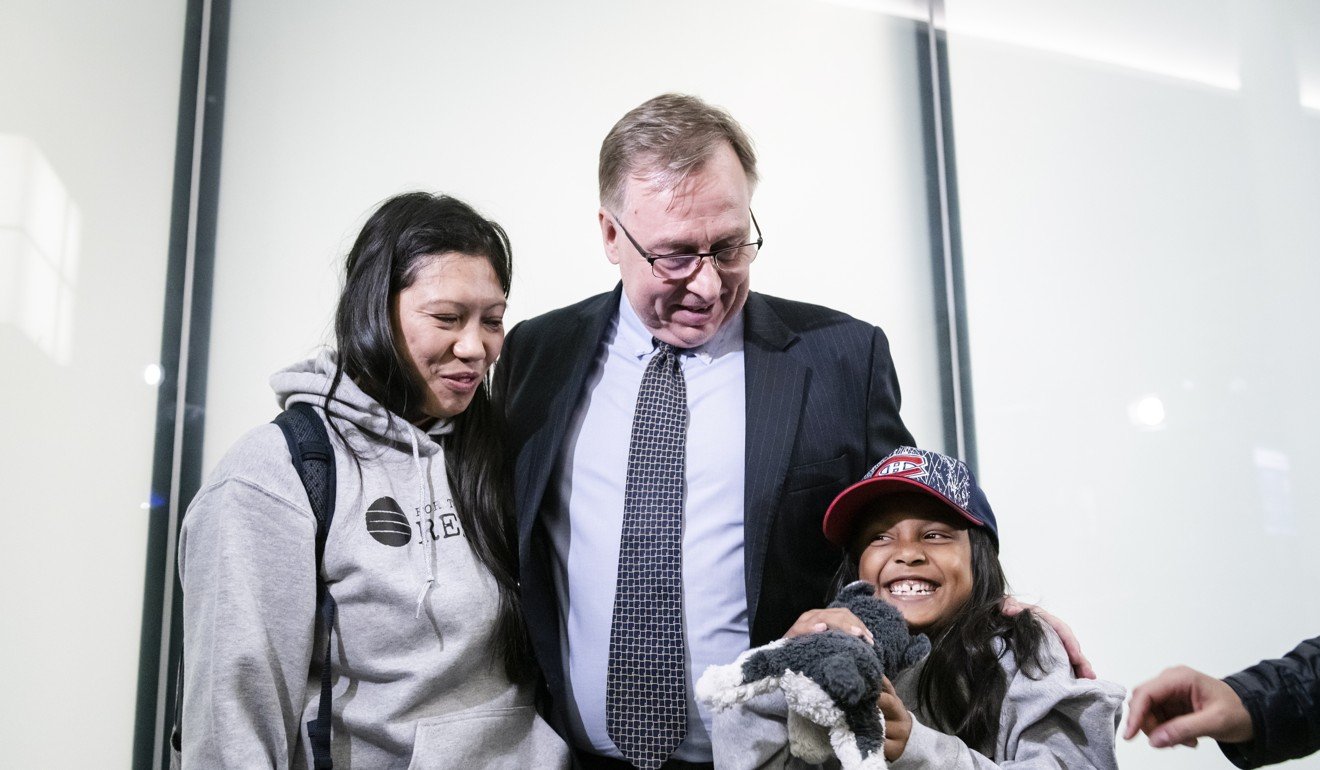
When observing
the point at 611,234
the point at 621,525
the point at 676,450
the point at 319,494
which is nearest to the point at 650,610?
the point at 621,525

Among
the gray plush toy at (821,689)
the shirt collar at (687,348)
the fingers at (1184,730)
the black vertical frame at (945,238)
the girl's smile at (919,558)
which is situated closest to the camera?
the gray plush toy at (821,689)

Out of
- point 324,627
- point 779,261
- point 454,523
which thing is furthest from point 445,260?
point 779,261

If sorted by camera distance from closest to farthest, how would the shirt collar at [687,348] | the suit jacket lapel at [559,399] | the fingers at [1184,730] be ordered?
the fingers at [1184,730] < the suit jacket lapel at [559,399] < the shirt collar at [687,348]

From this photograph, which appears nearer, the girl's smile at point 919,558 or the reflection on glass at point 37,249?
the girl's smile at point 919,558

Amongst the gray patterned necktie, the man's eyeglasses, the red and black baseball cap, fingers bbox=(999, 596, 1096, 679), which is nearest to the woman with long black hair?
the gray patterned necktie

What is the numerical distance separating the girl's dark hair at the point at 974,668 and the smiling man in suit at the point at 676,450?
24cm

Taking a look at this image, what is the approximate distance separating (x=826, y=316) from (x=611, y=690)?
75 cm

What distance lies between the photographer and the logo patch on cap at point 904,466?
1.38m

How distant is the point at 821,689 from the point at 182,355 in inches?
68.4

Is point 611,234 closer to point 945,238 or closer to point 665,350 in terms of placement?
point 665,350

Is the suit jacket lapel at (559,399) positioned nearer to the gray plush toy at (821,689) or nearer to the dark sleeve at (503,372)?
the dark sleeve at (503,372)

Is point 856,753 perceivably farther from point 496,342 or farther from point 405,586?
point 496,342

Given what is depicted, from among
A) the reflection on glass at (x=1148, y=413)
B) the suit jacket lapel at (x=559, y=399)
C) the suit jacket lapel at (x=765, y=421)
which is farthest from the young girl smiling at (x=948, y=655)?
the reflection on glass at (x=1148, y=413)

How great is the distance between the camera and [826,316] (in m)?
1.70
